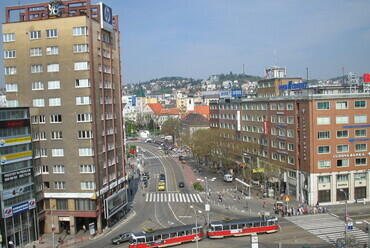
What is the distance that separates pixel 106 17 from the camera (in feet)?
208

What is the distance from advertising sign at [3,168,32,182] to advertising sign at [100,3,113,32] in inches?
987

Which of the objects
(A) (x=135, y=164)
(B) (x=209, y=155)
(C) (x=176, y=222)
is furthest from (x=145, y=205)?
(A) (x=135, y=164)

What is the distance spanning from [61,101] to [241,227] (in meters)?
32.8

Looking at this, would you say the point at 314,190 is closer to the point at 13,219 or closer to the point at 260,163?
the point at 260,163

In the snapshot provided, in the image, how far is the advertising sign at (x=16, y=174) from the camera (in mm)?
51719

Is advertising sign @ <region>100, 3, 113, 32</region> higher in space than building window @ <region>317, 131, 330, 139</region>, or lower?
higher

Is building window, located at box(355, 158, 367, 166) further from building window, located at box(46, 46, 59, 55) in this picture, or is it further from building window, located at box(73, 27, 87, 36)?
building window, located at box(46, 46, 59, 55)

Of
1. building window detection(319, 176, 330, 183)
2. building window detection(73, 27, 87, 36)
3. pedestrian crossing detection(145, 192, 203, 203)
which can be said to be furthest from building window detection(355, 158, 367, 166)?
building window detection(73, 27, 87, 36)

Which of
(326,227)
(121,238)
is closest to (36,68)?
(121,238)

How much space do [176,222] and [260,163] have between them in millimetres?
32394

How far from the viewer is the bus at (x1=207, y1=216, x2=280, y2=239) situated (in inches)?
2152

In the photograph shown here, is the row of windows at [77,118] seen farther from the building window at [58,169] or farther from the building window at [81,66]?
the building window at [58,169]

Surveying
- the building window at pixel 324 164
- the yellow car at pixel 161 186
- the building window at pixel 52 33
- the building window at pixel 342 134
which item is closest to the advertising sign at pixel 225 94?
the yellow car at pixel 161 186

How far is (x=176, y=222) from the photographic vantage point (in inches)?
2530
